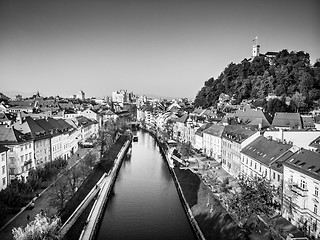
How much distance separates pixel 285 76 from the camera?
4556 centimetres

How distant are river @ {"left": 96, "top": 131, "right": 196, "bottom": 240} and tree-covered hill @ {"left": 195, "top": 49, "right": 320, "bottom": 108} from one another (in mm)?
24216

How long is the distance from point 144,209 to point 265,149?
8317mm

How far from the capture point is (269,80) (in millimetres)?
47219

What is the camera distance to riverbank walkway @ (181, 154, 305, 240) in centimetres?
1275

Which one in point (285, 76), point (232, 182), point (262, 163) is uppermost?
point (285, 76)

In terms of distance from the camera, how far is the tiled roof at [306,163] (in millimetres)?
12716

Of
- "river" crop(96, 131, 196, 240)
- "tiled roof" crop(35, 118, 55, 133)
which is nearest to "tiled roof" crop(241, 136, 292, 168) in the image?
"river" crop(96, 131, 196, 240)

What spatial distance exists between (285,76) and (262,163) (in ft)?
105

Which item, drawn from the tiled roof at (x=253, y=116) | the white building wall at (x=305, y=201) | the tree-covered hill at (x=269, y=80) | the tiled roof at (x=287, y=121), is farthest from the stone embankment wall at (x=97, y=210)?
the tree-covered hill at (x=269, y=80)

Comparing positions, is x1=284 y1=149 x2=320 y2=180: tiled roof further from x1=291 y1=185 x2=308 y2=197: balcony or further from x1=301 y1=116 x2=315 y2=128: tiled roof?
x1=301 y1=116 x2=315 y2=128: tiled roof

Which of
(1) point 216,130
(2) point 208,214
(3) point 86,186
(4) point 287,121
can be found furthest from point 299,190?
(4) point 287,121

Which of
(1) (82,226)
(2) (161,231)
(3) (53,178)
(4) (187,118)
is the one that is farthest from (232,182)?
(4) (187,118)

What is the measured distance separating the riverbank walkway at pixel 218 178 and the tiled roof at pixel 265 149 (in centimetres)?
237

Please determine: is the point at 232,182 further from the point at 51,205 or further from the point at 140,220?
the point at 51,205
